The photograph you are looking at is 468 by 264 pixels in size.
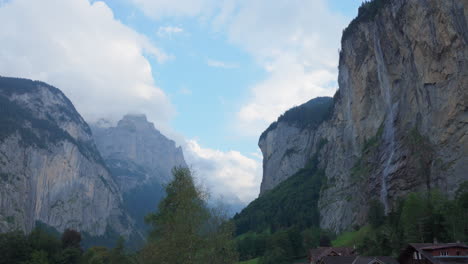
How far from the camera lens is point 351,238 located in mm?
94125

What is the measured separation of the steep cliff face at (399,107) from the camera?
2889 inches

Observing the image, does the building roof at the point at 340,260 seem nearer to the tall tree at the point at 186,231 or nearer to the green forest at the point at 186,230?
the green forest at the point at 186,230

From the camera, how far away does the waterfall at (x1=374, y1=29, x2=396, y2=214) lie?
3684 inches

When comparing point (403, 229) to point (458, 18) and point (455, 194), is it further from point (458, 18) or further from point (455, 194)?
point (458, 18)

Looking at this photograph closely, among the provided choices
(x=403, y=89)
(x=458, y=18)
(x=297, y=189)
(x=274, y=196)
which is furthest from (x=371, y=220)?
(x=274, y=196)

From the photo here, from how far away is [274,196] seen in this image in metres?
188

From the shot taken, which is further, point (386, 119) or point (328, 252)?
point (386, 119)

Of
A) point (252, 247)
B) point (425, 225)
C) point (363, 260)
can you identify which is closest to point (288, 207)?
point (252, 247)

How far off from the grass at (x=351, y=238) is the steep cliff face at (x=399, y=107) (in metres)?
5.14

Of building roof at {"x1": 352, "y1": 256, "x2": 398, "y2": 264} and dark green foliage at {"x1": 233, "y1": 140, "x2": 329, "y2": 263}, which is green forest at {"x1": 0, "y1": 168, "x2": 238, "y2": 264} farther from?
dark green foliage at {"x1": 233, "y1": 140, "x2": 329, "y2": 263}

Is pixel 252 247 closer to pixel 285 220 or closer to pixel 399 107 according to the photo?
pixel 285 220

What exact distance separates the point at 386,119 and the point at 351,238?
2940 centimetres

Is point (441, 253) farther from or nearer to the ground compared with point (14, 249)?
farther from the ground

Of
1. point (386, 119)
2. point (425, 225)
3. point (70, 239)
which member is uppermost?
point (386, 119)
